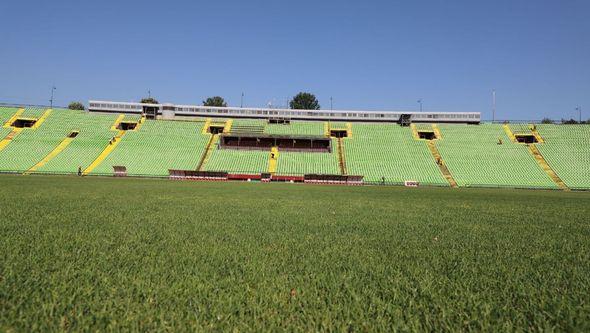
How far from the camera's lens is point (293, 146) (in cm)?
5041

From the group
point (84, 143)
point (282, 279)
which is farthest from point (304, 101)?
point (282, 279)

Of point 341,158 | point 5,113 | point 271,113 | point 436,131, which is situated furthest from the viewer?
point 271,113

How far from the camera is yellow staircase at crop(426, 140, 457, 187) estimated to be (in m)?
41.1

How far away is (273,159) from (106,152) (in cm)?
2055

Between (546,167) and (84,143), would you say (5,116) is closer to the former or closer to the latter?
(84,143)

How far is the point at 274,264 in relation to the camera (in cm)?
371

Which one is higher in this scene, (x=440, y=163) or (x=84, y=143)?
(x=84, y=143)

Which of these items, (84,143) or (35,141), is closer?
(35,141)

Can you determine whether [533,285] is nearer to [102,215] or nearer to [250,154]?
[102,215]

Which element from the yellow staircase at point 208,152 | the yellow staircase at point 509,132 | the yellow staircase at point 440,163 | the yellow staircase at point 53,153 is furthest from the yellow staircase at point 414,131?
the yellow staircase at point 53,153

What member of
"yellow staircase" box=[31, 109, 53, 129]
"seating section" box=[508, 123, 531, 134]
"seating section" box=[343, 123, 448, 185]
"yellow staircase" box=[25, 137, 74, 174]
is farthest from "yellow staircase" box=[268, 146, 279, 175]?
"seating section" box=[508, 123, 531, 134]

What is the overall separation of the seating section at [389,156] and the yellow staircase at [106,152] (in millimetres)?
29414

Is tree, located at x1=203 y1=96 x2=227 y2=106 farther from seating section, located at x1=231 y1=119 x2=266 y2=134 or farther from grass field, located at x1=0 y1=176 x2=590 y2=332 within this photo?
grass field, located at x1=0 y1=176 x2=590 y2=332

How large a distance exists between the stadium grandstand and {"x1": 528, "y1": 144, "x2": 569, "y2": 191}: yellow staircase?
0.18 meters
